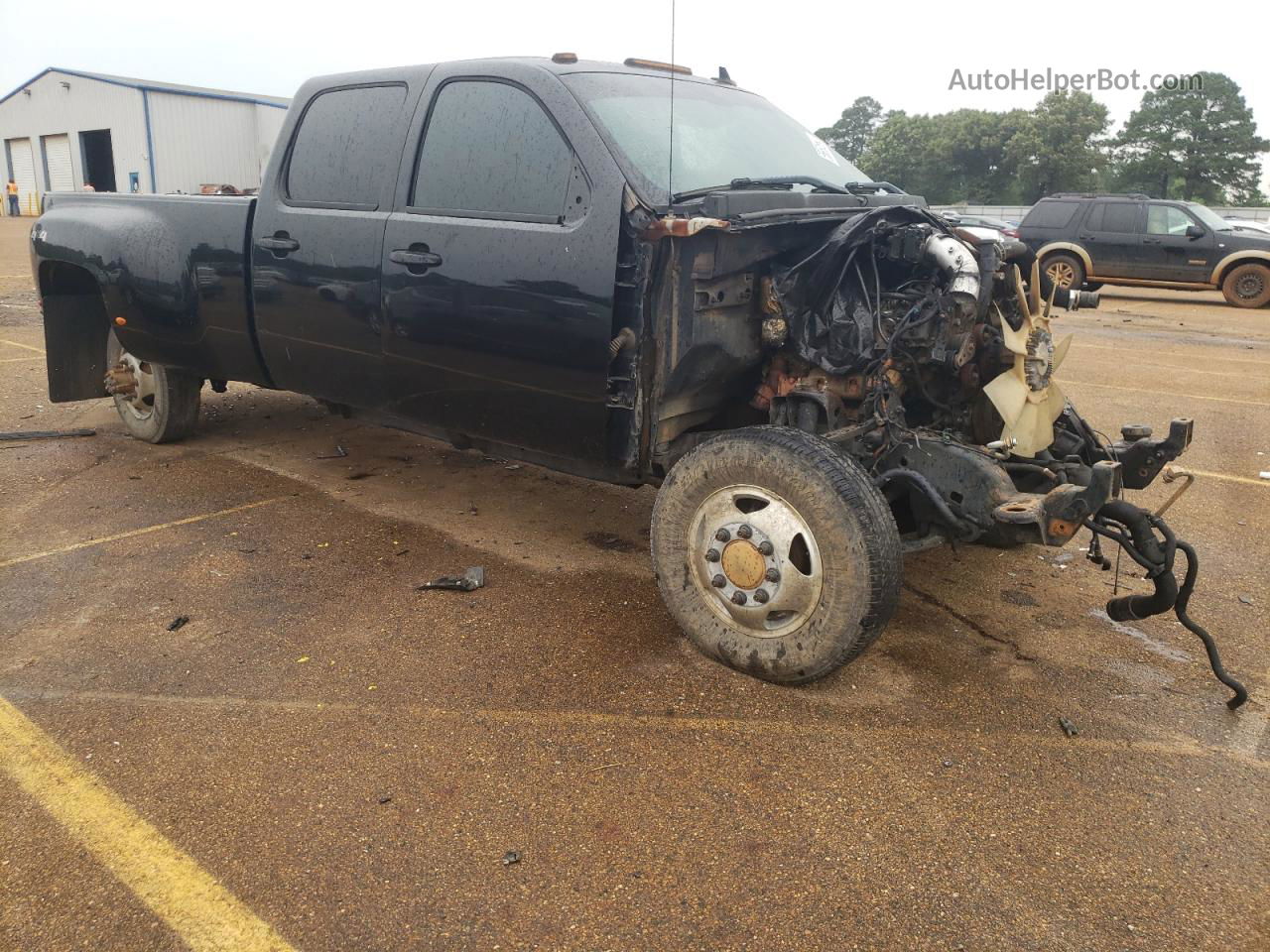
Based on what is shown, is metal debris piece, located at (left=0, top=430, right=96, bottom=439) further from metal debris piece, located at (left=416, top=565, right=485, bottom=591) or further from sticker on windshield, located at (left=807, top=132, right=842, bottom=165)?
sticker on windshield, located at (left=807, top=132, right=842, bottom=165)

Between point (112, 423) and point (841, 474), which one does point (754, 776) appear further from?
point (112, 423)

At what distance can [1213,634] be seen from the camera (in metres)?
3.68

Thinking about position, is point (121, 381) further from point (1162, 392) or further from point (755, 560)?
point (1162, 392)

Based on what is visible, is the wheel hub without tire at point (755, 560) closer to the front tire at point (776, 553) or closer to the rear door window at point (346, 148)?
the front tire at point (776, 553)

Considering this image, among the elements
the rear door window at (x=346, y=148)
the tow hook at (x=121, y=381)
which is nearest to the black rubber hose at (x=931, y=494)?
the rear door window at (x=346, y=148)

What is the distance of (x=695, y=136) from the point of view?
3898mm

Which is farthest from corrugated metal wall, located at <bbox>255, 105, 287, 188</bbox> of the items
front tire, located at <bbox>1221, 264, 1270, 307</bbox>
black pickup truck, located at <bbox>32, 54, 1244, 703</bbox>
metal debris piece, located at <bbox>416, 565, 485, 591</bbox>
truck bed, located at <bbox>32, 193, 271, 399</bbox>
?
metal debris piece, located at <bbox>416, 565, 485, 591</bbox>

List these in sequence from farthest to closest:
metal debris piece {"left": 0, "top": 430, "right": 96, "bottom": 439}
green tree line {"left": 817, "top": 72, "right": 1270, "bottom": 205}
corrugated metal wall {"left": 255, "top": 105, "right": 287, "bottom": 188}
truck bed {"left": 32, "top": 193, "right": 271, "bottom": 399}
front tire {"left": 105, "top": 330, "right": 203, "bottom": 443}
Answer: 1. green tree line {"left": 817, "top": 72, "right": 1270, "bottom": 205}
2. corrugated metal wall {"left": 255, "top": 105, "right": 287, "bottom": 188}
3. metal debris piece {"left": 0, "top": 430, "right": 96, "bottom": 439}
4. front tire {"left": 105, "top": 330, "right": 203, "bottom": 443}
5. truck bed {"left": 32, "top": 193, "right": 271, "bottom": 399}

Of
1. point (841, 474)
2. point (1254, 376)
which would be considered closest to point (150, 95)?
point (1254, 376)

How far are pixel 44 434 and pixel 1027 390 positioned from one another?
5666mm

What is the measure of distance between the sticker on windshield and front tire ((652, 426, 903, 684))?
1.84 metres

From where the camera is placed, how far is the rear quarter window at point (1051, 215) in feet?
54.9

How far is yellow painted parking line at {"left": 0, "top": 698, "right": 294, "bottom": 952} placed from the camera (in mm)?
2143

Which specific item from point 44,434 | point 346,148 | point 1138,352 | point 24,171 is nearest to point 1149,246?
point 1138,352
